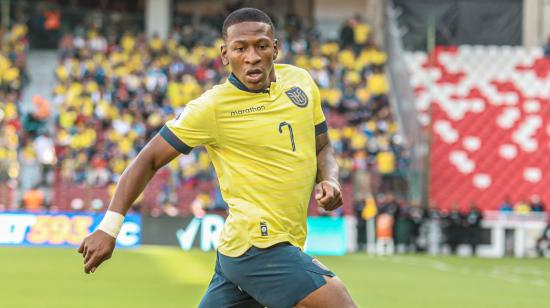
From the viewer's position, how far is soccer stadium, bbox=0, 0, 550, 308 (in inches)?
218

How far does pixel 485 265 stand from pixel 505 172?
1038 cm

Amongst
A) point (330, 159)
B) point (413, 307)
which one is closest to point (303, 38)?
point (413, 307)

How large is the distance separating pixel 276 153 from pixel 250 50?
1.74 feet

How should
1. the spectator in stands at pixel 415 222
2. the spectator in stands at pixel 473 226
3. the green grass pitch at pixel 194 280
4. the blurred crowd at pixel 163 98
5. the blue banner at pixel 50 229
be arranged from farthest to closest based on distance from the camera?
the blurred crowd at pixel 163 98
the spectator in stands at pixel 473 226
the spectator in stands at pixel 415 222
the blue banner at pixel 50 229
the green grass pitch at pixel 194 280

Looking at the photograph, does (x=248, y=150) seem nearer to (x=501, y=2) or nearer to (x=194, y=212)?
(x=194, y=212)

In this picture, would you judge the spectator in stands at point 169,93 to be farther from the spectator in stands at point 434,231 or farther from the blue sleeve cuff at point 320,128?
the blue sleeve cuff at point 320,128

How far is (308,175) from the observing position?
18.5 ft

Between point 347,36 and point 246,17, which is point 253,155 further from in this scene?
point 347,36

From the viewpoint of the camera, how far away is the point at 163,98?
32719 millimetres

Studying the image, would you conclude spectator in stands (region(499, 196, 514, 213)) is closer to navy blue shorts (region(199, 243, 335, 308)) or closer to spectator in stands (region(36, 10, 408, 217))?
spectator in stands (region(36, 10, 408, 217))

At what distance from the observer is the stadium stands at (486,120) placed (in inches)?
1304

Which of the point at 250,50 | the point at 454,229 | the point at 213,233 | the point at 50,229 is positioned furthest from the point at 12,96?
the point at 250,50

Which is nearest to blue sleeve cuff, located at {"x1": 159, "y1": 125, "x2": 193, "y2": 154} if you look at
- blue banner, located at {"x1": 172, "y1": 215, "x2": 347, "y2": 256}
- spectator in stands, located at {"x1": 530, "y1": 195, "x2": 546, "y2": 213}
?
blue banner, located at {"x1": 172, "y1": 215, "x2": 347, "y2": 256}

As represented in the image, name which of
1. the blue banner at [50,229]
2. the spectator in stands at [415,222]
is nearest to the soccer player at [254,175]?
the blue banner at [50,229]
